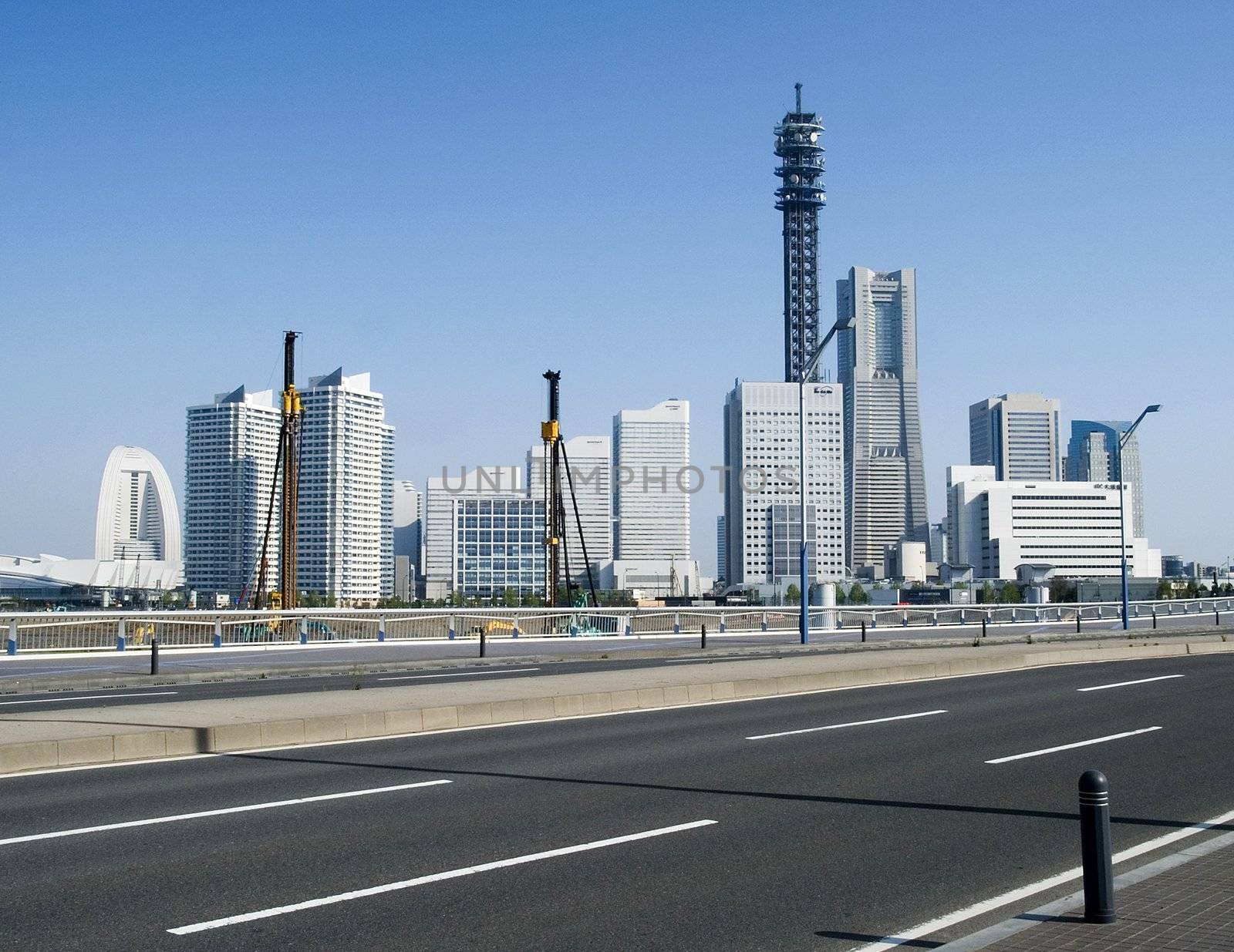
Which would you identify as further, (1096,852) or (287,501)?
(287,501)

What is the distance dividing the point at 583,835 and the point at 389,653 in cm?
2891

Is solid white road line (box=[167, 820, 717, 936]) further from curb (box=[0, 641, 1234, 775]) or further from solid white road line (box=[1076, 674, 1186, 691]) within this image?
solid white road line (box=[1076, 674, 1186, 691])

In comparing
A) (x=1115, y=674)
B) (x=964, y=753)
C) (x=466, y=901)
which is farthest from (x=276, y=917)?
(x=1115, y=674)

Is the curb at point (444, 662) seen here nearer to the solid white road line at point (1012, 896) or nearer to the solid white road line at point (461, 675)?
the solid white road line at point (461, 675)

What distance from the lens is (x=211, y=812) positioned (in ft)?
36.7

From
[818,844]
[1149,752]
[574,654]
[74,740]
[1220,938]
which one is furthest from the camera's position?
[574,654]

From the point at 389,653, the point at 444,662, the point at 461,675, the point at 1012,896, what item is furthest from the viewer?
→ the point at 389,653

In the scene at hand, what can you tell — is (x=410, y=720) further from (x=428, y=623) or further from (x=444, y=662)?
(x=428, y=623)

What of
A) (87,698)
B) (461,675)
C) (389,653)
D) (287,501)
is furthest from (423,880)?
(287,501)

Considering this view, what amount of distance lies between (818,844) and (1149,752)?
7568 millimetres

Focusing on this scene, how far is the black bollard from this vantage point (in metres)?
7.16

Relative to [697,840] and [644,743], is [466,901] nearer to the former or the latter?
[697,840]

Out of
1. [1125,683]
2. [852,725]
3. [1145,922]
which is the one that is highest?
[1145,922]

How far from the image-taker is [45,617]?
37.5 metres
